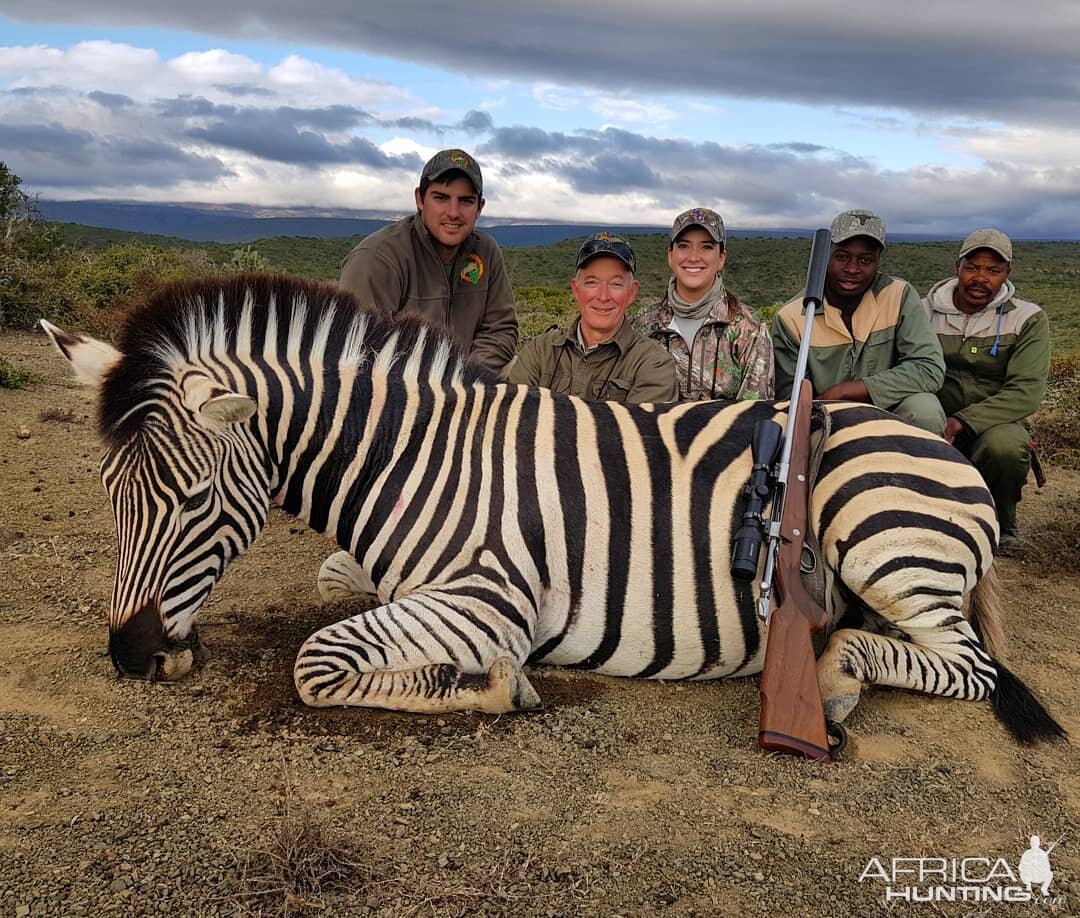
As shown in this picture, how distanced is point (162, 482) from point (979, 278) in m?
5.92

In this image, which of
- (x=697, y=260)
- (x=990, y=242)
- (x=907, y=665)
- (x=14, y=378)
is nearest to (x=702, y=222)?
(x=697, y=260)

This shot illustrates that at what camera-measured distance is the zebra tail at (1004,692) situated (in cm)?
386

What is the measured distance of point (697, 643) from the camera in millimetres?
3953

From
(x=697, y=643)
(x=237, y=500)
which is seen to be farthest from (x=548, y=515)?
(x=237, y=500)

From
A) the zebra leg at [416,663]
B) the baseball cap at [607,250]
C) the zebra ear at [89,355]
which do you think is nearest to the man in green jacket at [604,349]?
the baseball cap at [607,250]

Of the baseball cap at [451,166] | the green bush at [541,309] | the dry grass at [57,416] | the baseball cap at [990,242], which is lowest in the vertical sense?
the dry grass at [57,416]

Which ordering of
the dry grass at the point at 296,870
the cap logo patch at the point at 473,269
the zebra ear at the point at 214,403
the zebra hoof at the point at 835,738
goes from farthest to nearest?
the cap logo patch at the point at 473,269 → the zebra hoof at the point at 835,738 → the zebra ear at the point at 214,403 → the dry grass at the point at 296,870

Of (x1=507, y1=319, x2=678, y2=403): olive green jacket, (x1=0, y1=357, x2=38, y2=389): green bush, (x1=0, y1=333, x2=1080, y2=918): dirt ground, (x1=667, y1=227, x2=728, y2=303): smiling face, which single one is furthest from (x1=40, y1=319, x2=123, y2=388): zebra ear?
(x1=0, y1=357, x2=38, y2=389): green bush

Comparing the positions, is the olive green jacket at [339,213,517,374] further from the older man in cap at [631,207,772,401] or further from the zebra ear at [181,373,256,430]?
the zebra ear at [181,373,256,430]

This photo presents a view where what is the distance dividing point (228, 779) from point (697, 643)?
82.9 inches

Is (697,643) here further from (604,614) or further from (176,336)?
(176,336)

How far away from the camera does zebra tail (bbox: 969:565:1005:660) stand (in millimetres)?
4273

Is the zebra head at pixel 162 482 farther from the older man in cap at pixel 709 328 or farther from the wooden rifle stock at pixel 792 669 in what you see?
the older man in cap at pixel 709 328

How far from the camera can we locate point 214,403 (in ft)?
11.1
